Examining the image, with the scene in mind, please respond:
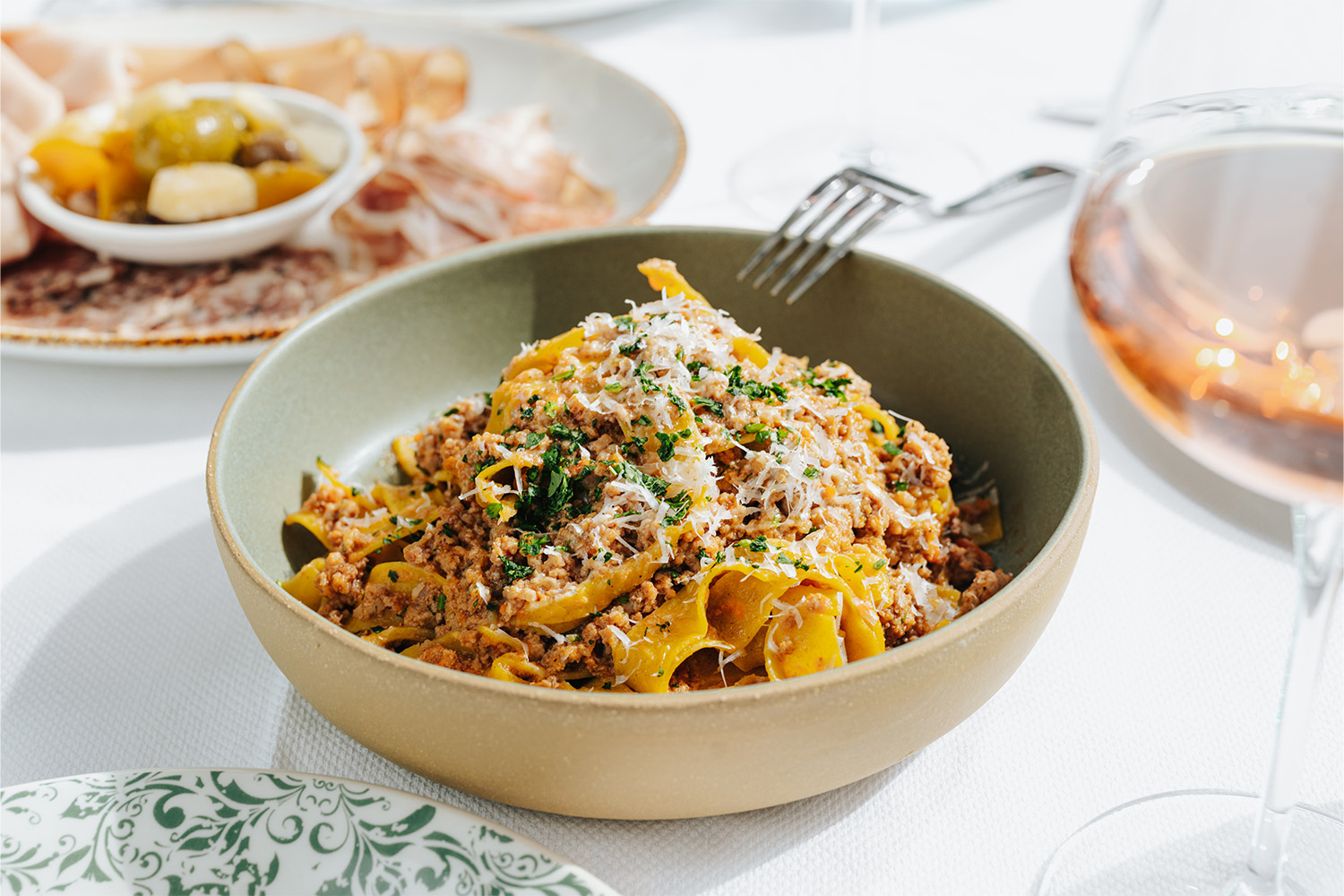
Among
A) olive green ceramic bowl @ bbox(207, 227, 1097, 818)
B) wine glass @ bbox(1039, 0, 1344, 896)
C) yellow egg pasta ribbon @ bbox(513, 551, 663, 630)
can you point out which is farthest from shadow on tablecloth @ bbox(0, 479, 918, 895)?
wine glass @ bbox(1039, 0, 1344, 896)

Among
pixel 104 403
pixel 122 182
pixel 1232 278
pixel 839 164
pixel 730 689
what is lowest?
pixel 104 403

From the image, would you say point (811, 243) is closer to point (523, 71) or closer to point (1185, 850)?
point (1185, 850)

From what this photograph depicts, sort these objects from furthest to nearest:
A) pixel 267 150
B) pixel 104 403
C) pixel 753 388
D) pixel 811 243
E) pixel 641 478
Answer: pixel 267 150 → pixel 104 403 → pixel 811 243 → pixel 753 388 → pixel 641 478

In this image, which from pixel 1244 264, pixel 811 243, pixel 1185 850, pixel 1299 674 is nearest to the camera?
pixel 1244 264

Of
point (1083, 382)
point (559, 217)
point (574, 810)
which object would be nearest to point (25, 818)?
point (574, 810)

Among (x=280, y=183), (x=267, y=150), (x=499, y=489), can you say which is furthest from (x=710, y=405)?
(x=267, y=150)

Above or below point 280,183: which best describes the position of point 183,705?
below
